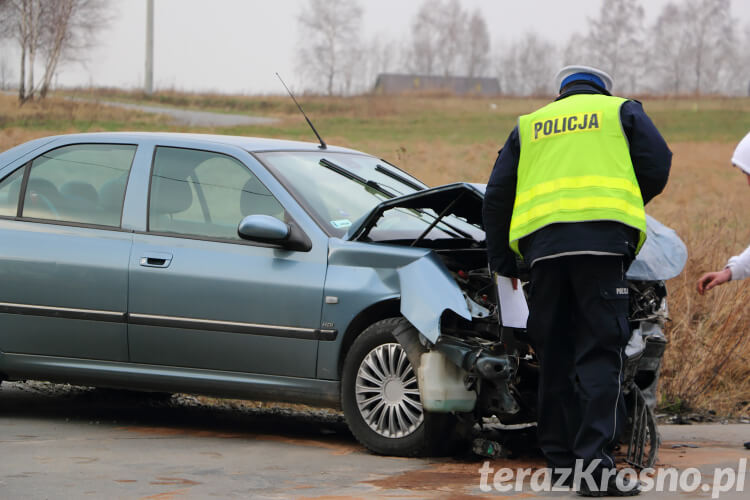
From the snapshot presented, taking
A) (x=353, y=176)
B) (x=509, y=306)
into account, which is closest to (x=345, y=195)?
(x=353, y=176)

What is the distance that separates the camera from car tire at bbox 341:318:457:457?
5.23 meters

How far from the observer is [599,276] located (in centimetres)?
448

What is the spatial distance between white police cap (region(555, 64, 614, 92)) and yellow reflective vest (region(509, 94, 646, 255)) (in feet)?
0.64

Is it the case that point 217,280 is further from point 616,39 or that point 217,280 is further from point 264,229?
point 616,39

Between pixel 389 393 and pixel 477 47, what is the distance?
319 feet

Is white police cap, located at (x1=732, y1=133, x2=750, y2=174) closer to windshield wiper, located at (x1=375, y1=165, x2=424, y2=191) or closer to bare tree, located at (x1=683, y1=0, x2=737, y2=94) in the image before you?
windshield wiper, located at (x1=375, y1=165, x2=424, y2=191)

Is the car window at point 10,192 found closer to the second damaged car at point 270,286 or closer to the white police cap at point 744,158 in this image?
the second damaged car at point 270,286

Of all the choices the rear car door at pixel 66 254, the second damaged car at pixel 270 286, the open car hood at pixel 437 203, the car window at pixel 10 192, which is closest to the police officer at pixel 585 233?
the second damaged car at pixel 270 286

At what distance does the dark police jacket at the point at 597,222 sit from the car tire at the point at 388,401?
0.90 meters

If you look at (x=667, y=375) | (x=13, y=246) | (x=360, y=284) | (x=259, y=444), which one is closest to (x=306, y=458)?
(x=259, y=444)

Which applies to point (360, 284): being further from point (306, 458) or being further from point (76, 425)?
point (76, 425)

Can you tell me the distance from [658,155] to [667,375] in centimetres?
344

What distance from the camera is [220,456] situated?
17.6ft

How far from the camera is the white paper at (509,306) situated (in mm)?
5023
